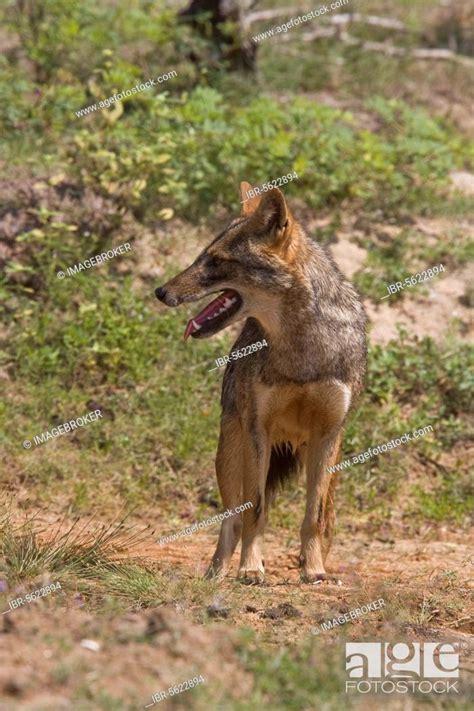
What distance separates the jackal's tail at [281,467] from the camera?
7.97 metres

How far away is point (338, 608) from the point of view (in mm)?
6191

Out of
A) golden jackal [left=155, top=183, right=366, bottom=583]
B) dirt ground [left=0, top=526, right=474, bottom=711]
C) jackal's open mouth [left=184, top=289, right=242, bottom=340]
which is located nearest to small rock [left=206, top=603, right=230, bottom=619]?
dirt ground [left=0, top=526, right=474, bottom=711]

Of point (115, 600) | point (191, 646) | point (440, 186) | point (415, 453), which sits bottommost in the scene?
point (415, 453)

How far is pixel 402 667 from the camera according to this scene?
5.17 meters

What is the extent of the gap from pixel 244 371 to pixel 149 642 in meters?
2.89

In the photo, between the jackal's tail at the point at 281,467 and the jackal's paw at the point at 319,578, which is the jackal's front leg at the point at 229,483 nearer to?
the jackal's tail at the point at 281,467

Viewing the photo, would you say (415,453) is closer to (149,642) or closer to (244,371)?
(244,371)

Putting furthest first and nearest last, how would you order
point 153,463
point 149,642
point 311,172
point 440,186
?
1. point 440,186
2. point 311,172
3. point 153,463
4. point 149,642

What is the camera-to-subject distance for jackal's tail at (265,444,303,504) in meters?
7.97

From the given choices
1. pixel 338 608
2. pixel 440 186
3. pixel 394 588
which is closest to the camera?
pixel 338 608

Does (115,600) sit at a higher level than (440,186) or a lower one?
higher

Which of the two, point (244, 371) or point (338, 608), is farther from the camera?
point (244, 371)

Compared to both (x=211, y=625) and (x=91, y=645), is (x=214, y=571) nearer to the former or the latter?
(x=211, y=625)

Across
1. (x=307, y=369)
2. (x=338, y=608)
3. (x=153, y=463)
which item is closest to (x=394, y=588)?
(x=338, y=608)
